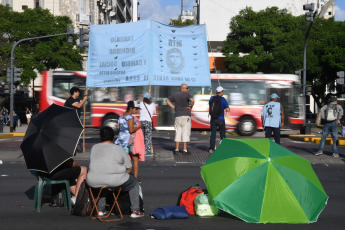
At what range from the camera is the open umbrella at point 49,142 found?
6848mm

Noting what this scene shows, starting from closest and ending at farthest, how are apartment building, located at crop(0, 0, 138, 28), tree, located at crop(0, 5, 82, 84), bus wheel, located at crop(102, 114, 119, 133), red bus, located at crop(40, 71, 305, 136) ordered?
bus wheel, located at crop(102, 114, 119, 133)
red bus, located at crop(40, 71, 305, 136)
tree, located at crop(0, 5, 82, 84)
apartment building, located at crop(0, 0, 138, 28)

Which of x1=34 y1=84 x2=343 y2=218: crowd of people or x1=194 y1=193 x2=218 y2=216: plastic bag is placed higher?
x1=34 y1=84 x2=343 y2=218: crowd of people

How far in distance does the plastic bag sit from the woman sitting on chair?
763mm

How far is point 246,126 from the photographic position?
1076 inches

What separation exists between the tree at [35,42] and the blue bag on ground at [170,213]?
40506 mm

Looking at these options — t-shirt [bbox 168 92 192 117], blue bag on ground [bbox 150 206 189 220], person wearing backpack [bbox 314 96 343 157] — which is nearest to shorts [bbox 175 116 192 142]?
t-shirt [bbox 168 92 192 117]

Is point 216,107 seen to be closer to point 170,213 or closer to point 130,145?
point 130,145

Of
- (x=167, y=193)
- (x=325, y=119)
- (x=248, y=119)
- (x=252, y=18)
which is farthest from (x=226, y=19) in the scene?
(x=167, y=193)

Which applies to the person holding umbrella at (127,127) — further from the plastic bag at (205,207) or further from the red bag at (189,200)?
the plastic bag at (205,207)

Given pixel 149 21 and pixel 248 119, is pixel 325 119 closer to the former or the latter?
pixel 149 21

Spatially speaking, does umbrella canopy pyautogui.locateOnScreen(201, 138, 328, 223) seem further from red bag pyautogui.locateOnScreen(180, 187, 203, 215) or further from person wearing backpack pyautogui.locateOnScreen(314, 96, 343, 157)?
→ person wearing backpack pyautogui.locateOnScreen(314, 96, 343, 157)

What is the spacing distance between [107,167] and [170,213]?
39.9 inches

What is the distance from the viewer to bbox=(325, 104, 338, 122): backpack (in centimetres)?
1433

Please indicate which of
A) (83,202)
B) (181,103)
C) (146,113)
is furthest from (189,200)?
(181,103)
